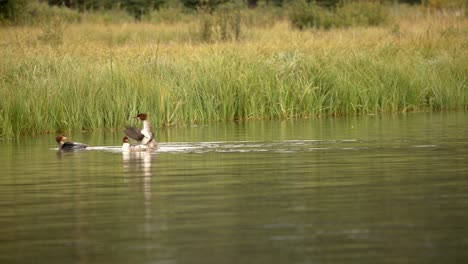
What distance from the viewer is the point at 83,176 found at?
508 inches

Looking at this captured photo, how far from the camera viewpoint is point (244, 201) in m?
9.83

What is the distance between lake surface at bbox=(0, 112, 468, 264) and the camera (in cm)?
750

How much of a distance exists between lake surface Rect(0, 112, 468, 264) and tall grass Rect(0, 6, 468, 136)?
3.34 meters

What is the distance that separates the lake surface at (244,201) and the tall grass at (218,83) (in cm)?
334

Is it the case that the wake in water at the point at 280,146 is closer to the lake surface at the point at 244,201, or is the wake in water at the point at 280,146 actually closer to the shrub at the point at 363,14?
the lake surface at the point at 244,201

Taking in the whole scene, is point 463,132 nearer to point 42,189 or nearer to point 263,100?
point 263,100

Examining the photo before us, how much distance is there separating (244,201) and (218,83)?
12.5 meters

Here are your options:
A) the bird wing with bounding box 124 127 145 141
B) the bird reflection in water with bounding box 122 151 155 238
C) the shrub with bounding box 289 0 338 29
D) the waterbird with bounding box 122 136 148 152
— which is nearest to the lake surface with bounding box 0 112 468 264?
the bird reflection in water with bounding box 122 151 155 238

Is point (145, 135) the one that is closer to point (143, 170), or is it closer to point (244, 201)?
point (143, 170)

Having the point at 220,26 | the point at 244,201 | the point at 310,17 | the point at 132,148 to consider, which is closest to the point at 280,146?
the point at 132,148

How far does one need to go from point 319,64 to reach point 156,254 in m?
16.6

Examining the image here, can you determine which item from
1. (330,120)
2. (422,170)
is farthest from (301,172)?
(330,120)

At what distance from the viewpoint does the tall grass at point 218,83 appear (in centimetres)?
2064

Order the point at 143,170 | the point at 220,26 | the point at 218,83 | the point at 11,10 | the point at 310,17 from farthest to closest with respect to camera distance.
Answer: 1. the point at 310,17
2. the point at 11,10
3. the point at 220,26
4. the point at 218,83
5. the point at 143,170
